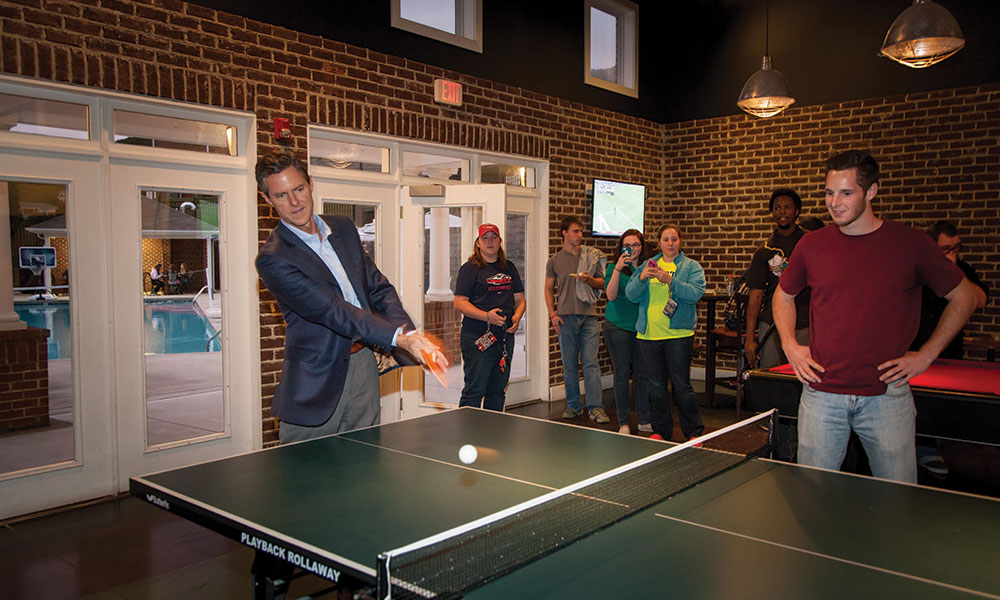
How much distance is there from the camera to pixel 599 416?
6727 mm

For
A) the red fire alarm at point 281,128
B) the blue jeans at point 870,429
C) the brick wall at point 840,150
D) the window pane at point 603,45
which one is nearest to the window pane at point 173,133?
the red fire alarm at point 281,128

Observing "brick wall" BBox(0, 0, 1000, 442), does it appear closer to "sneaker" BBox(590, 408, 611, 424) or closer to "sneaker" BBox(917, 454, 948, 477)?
"sneaker" BBox(590, 408, 611, 424)

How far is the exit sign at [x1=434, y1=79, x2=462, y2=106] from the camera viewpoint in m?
6.50

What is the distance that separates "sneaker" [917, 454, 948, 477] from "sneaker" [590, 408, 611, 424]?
2.54 metres

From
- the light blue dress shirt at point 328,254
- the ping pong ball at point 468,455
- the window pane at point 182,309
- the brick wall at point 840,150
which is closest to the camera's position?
the ping pong ball at point 468,455

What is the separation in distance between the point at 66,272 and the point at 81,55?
1.31 m

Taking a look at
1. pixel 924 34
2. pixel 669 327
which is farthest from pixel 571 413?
pixel 924 34

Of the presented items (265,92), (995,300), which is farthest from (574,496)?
(995,300)

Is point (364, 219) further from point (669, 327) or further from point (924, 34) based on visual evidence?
point (924, 34)

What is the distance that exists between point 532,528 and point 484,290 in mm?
3828

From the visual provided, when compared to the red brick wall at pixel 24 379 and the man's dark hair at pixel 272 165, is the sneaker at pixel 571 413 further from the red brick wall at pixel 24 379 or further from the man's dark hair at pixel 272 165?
the man's dark hair at pixel 272 165

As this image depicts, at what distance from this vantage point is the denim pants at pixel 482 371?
5.58 m

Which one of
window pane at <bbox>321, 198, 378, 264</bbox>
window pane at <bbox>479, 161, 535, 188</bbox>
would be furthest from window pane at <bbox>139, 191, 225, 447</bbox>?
window pane at <bbox>479, 161, 535, 188</bbox>

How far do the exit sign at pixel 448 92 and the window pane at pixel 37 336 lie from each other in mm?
3201
